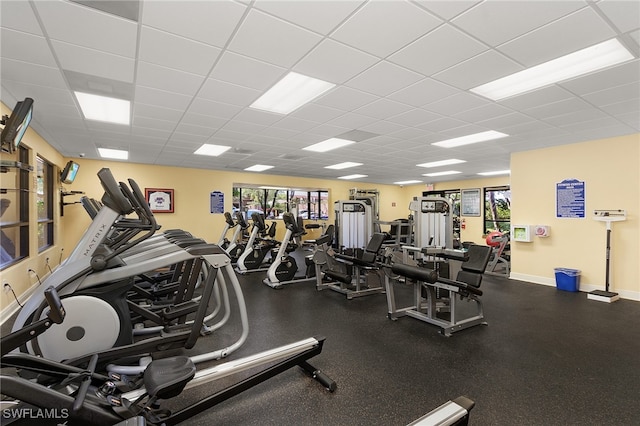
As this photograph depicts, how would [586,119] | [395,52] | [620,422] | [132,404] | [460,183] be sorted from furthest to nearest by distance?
[460,183], [586,119], [395,52], [620,422], [132,404]

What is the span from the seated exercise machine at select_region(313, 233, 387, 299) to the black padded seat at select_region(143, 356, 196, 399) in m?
3.07

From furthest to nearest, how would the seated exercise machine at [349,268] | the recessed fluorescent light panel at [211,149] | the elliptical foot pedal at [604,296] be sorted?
the recessed fluorescent light panel at [211,149], the seated exercise machine at [349,268], the elliptical foot pedal at [604,296]

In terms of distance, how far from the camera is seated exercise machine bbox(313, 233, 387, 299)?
14.8 ft

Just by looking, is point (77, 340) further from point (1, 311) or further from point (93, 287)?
point (1, 311)

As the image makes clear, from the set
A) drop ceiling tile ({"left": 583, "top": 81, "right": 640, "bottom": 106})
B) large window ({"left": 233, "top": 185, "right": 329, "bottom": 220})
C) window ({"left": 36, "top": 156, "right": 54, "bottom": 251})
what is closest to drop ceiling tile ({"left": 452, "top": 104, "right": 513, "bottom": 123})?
drop ceiling tile ({"left": 583, "top": 81, "right": 640, "bottom": 106})

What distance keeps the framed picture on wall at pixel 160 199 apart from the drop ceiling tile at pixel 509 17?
7.44 meters

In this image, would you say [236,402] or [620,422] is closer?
[620,422]

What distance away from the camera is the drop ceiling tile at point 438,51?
7.03 feet

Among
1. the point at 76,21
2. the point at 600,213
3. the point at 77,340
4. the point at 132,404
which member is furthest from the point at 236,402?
the point at 600,213

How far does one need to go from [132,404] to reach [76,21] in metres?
2.38

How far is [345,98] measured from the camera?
3271 millimetres

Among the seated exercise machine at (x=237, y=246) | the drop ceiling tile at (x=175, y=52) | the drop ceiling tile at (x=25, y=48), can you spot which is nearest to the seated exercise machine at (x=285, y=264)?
the seated exercise machine at (x=237, y=246)

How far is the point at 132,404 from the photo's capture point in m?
1.46

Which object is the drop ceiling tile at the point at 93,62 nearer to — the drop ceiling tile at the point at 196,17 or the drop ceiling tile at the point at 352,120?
the drop ceiling tile at the point at 196,17
